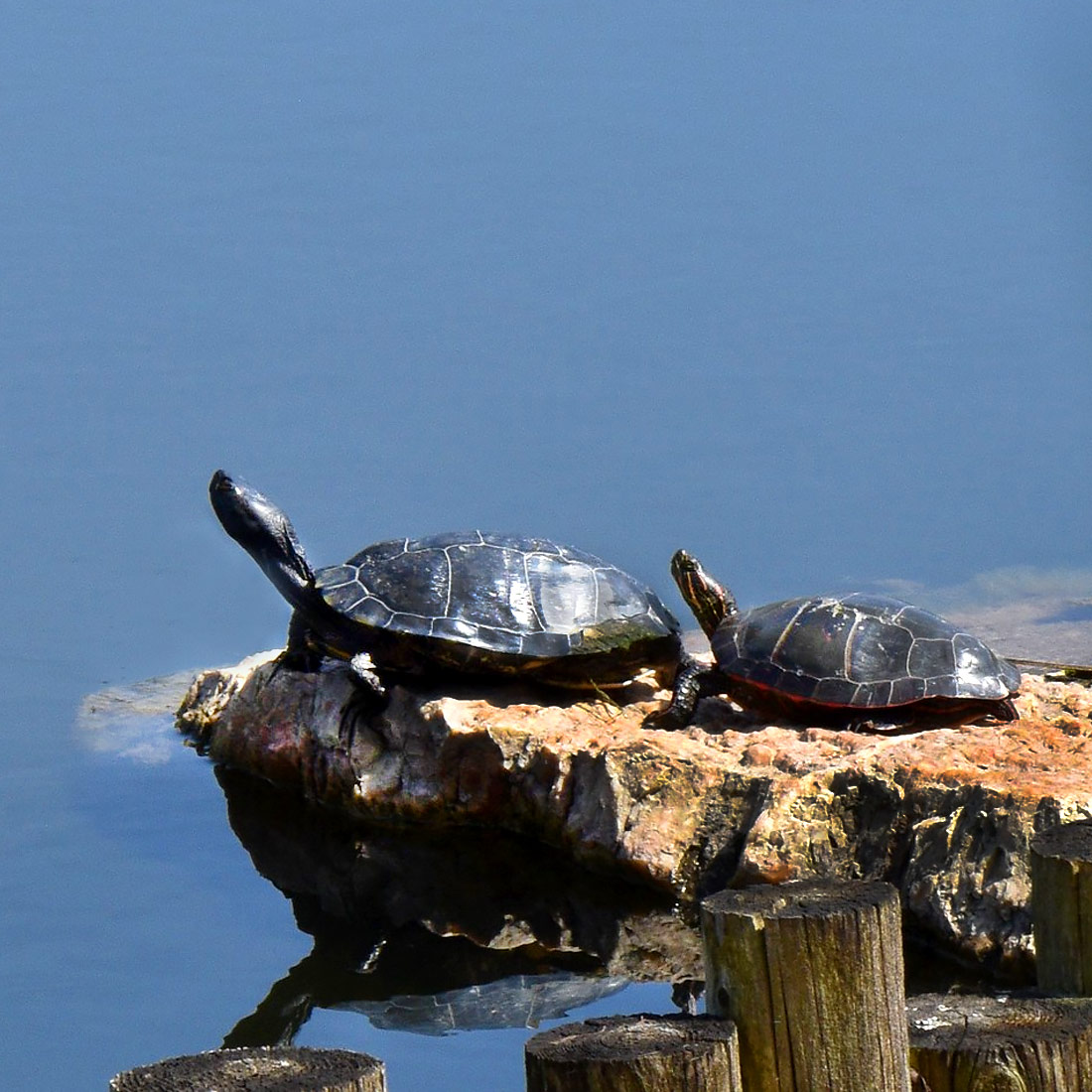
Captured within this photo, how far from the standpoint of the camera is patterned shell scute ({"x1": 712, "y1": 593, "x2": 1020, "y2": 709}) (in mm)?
4699

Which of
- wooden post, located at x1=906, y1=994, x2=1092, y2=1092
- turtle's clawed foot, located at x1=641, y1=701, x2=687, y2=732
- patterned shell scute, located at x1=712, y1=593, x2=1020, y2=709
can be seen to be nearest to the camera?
wooden post, located at x1=906, y1=994, x2=1092, y2=1092

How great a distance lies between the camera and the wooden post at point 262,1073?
2.05 meters

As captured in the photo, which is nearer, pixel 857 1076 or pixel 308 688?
pixel 857 1076

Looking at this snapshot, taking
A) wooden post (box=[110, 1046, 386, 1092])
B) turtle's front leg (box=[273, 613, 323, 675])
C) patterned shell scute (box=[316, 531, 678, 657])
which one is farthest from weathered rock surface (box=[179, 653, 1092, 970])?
wooden post (box=[110, 1046, 386, 1092])

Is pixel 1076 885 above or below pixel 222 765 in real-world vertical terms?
below

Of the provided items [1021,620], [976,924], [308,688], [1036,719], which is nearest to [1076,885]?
[976,924]

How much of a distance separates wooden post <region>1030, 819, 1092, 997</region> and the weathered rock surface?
1198 millimetres

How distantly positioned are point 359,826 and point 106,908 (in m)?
0.81

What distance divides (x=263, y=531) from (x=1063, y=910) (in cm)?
375

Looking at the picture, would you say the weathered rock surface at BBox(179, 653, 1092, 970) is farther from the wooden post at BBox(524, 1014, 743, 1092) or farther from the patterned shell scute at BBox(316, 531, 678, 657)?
the wooden post at BBox(524, 1014, 743, 1092)

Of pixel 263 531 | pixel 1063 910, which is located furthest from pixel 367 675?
pixel 1063 910

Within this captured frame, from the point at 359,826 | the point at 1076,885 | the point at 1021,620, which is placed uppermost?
the point at 1021,620

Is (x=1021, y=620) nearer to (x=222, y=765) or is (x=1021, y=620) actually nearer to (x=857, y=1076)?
(x=222, y=765)

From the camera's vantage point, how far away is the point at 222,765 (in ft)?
19.1
